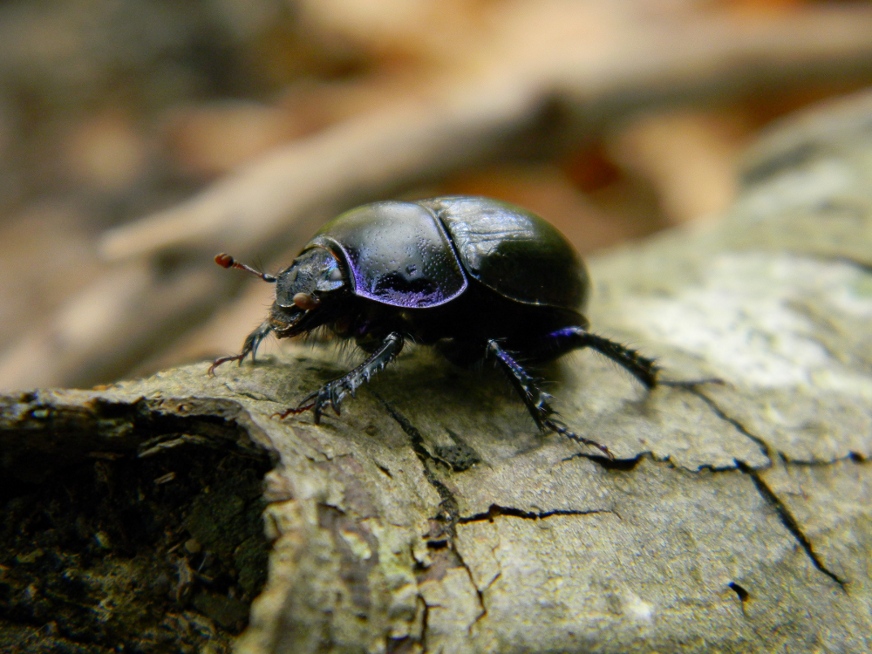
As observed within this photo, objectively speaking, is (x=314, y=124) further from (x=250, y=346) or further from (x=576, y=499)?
(x=576, y=499)

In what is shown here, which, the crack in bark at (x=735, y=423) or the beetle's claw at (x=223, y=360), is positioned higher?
the beetle's claw at (x=223, y=360)

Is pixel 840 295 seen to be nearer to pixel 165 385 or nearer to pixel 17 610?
pixel 165 385

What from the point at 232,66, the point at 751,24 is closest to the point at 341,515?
the point at 751,24

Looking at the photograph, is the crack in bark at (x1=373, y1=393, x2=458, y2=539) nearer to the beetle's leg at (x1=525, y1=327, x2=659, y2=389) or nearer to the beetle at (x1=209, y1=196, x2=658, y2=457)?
the beetle at (x1=209, y1=196, x2=658, y2=457)

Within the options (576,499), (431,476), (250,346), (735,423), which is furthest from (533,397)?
(250,346)

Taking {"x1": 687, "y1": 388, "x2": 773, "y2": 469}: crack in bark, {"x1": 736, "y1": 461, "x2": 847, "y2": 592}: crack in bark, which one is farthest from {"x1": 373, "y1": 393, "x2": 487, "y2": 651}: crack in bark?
{"x1": 687, "y1": 388, "x2": 773, "y2": 469}: crack in bark

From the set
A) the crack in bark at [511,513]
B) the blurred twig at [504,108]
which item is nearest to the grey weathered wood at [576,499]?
the crack in bark at [511,513]

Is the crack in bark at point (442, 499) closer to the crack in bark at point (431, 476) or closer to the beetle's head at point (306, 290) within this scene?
the crack in bark at point (431, 476)
